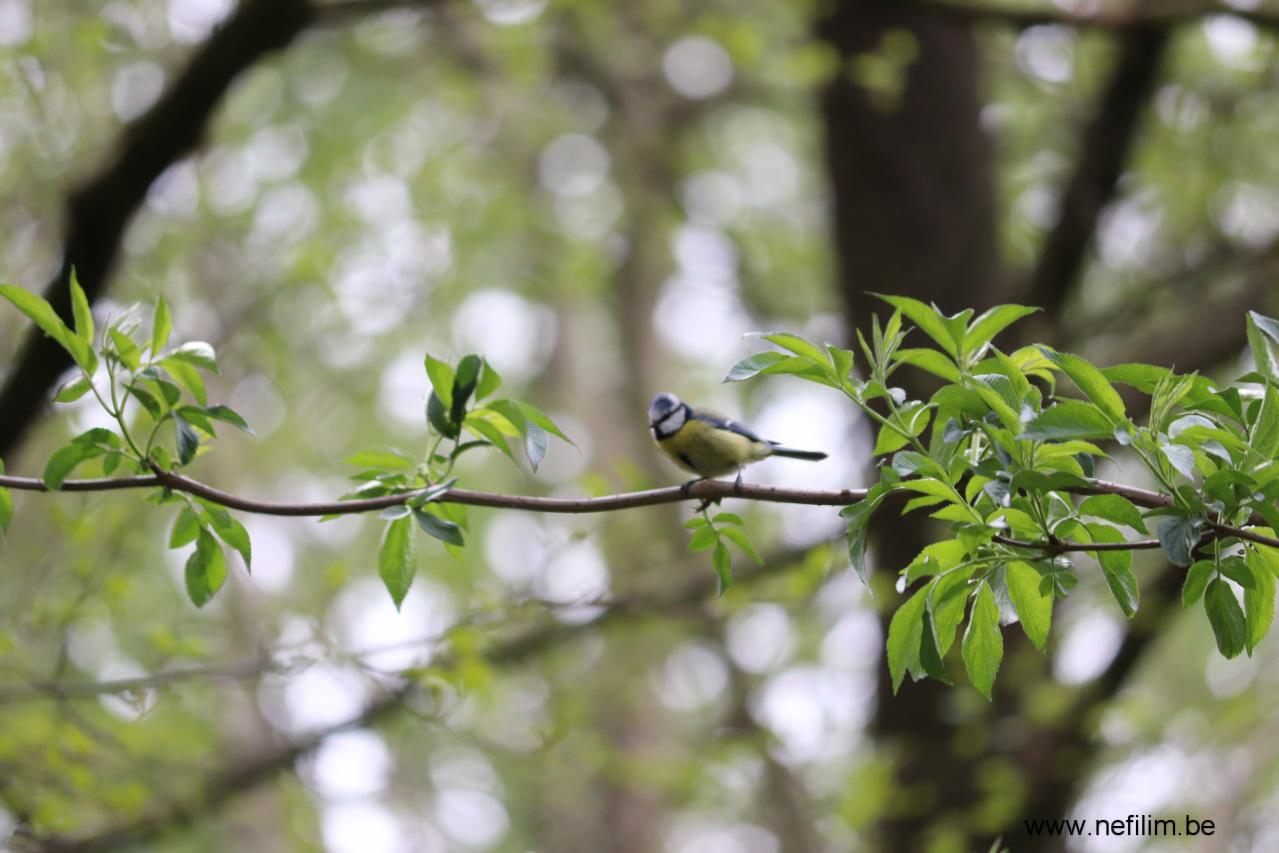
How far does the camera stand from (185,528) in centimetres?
194

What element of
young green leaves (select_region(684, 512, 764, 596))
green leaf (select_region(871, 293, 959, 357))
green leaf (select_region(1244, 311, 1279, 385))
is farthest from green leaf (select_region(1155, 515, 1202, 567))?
young green leaves (select_region(684, 512, 764, 596))

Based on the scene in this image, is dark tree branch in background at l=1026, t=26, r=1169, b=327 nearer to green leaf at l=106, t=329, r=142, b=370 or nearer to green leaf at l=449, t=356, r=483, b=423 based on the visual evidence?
green leaf at l=449, t=356, r=483, b=423

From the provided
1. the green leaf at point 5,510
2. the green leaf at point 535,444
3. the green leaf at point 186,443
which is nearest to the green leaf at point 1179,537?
the green leaf at point 535,444

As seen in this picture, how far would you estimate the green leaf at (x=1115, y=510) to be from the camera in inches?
61.9

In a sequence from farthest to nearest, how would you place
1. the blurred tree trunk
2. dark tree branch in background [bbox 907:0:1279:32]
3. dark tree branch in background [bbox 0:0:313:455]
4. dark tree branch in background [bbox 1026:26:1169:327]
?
the blurred tree trunk < dark tree branch in background [bbox 1026:26:1169:327] < dark tree branch in background [bbox 907:0:1279:32] < dark tree branch in background [bbox 0:0:313:455]

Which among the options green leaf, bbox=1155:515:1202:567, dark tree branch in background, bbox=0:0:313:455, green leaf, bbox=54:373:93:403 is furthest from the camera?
dark tree branch in background, bbox=0:0:313:455

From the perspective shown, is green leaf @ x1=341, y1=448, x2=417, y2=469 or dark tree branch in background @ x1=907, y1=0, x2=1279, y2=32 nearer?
green leaf @ x1=341, y1=448, x2=417, y2=469

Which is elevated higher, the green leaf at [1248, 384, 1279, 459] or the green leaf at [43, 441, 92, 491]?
the green leaf at [1248, 384, 1279, 459]

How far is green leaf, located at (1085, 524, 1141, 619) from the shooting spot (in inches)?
64.6

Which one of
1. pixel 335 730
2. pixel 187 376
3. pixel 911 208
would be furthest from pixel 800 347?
pixel 335 730

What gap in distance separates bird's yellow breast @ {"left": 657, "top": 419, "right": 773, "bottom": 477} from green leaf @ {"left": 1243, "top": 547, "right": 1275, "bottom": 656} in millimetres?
2369

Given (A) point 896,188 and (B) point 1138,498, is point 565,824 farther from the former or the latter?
(B) point 1138,498

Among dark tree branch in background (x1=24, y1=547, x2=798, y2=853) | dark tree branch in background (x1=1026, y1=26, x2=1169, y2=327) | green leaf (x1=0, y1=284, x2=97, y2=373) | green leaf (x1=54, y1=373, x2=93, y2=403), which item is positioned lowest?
dark tree branch in background (x1=24, y1=547, x2=798, y2=853)

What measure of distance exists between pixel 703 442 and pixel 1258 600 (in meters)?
2.49
